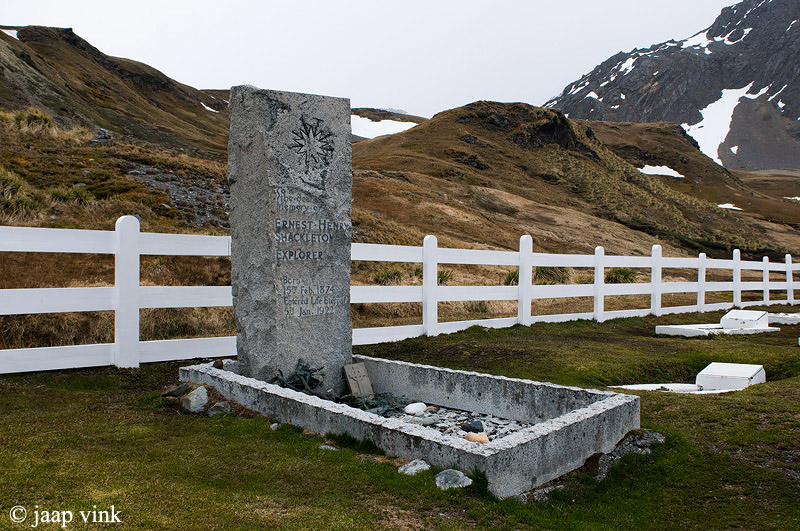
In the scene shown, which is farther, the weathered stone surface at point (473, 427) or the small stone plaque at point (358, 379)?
the small stone plaque at point (358, 379)

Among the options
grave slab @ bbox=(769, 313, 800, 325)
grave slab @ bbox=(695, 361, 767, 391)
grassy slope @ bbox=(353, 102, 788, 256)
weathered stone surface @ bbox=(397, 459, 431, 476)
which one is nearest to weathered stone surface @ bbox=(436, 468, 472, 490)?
weathered stone surface @ bbox=(397, 459, 431, 476)

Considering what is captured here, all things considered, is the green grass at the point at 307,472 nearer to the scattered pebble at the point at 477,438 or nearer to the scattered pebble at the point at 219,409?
the scattered pebble at the point at 219,409

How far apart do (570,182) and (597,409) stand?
64.1 metres

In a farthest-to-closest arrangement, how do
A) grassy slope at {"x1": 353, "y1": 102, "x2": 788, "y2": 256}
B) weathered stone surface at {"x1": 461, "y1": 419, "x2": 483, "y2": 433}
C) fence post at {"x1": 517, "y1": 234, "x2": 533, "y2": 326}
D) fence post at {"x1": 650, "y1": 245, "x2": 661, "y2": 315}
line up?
grassy slope at {"x1": 353, "y1": 102, "x2": 788, "y2": 256} → fence post at {"x1": 650, "y1": 245, "x2": 661, "y2": 315} → fence post at {"x1": 517, "y1": 234, "x2": 533, "y2": 326} → weathered stone surface at {"x1": 461, "y1": 419, "x2": 483, "y2": 433}

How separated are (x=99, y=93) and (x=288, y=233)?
66.2 metres

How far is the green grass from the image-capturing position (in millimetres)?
3584

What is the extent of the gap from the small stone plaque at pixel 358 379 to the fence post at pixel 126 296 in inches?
103

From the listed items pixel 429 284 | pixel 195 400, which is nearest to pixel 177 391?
pixel 195 400

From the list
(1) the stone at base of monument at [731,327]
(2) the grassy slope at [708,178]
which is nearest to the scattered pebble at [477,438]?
(1) the stone at base of monument at [731,327]

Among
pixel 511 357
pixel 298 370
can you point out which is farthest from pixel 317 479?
pixel 511 357

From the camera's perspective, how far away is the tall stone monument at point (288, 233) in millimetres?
6895

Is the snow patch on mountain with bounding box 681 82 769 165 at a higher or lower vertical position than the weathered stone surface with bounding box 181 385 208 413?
higher

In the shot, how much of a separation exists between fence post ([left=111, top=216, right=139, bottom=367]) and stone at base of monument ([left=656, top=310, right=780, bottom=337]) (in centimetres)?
1015

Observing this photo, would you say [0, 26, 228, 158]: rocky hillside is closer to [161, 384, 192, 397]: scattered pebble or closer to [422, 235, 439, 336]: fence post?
[422, 235, 439, 336]: fence post
